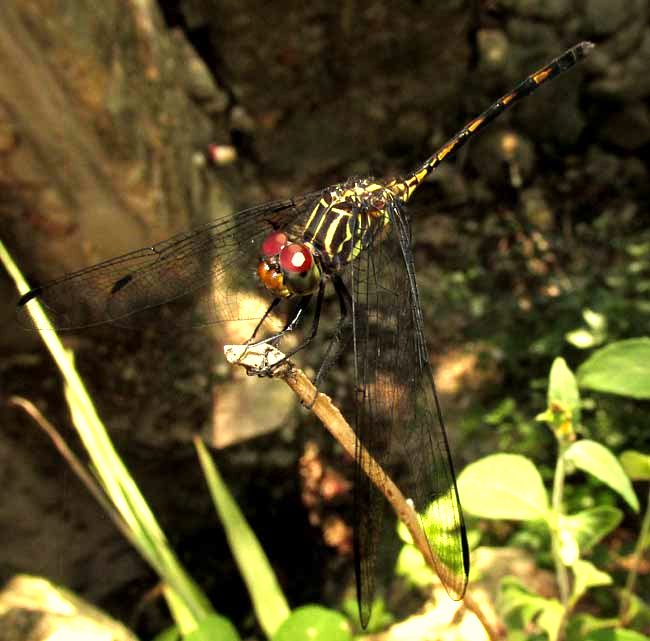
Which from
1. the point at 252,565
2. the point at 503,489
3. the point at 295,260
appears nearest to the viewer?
the point at 503,489

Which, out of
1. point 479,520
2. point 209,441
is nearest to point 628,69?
point 479,520

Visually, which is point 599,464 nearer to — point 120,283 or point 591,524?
point 591,524

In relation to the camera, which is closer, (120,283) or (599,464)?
(599,464)

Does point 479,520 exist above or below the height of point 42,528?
below

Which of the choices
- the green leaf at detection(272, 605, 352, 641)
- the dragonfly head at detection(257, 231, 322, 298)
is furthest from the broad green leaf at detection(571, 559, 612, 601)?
the dragonfly head at detection(257, 231, 322, 298)

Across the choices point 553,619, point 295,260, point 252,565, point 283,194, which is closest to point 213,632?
point 252,565

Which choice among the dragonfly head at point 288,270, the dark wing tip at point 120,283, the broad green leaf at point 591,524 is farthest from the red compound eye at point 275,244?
the broad green leaf at point 591,524

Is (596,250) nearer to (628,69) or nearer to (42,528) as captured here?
(628,69)
